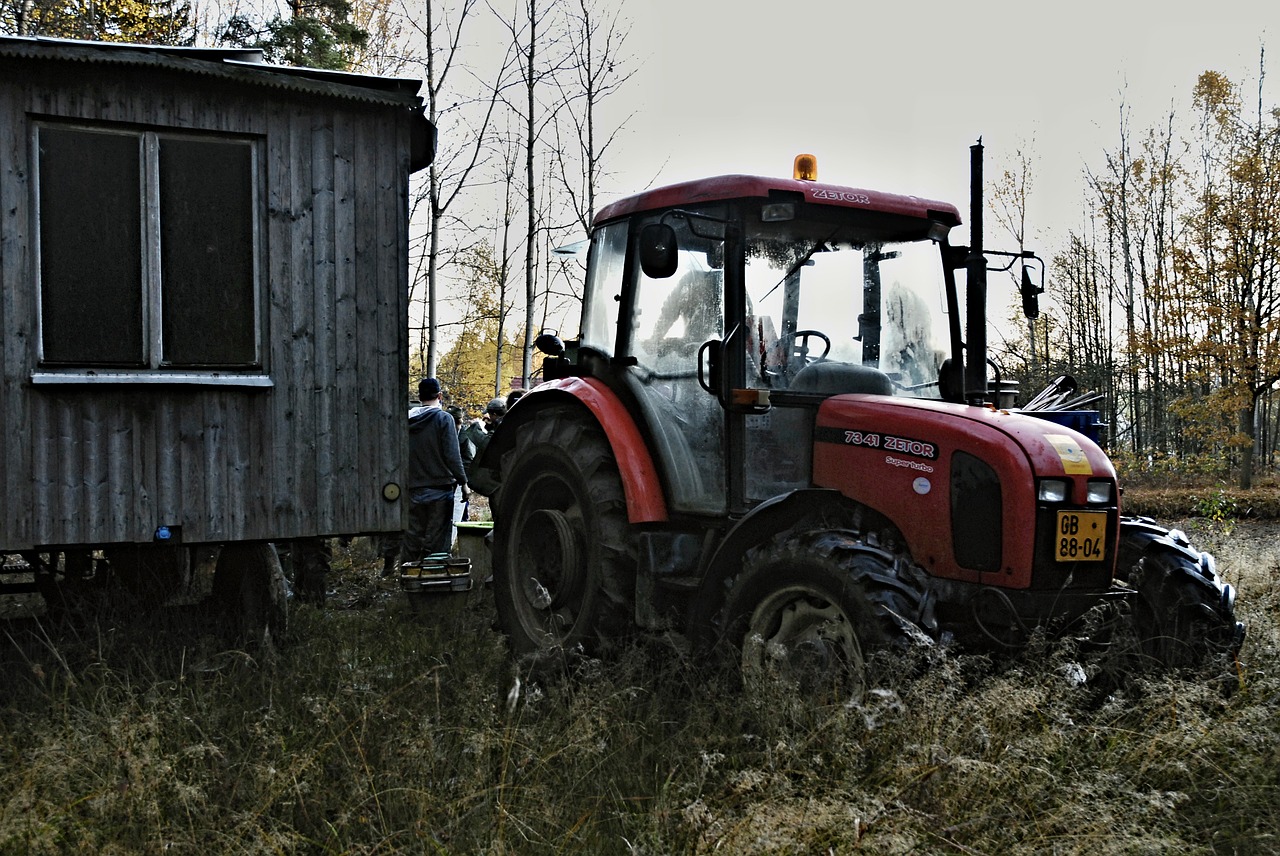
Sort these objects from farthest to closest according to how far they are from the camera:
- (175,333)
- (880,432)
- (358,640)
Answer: (358,640) → (175,333) → (880,432)

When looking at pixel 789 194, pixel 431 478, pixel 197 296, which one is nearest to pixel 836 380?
pixel 789 194

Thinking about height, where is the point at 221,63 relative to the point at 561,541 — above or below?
above

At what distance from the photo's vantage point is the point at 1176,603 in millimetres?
4453

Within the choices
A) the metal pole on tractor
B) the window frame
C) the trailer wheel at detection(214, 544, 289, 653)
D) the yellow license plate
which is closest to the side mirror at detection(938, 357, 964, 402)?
the metal pole on tractor

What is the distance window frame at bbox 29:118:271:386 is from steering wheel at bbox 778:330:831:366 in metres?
2.56

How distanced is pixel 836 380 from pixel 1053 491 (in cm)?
119

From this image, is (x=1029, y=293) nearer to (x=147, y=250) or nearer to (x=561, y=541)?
(x=561, y=541)

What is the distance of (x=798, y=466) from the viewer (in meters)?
5.04

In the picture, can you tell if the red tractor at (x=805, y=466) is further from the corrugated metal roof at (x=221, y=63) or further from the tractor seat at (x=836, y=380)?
the corrugated metal roof at (x=221, y=63)

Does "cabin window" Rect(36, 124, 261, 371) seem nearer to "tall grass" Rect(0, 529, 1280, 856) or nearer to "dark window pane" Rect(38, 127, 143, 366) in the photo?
"dark window pane" Rect(38, 127, 143, 366)

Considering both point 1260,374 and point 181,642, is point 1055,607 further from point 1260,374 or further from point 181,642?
point 1260,374

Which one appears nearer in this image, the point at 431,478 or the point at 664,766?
the point at 664,766

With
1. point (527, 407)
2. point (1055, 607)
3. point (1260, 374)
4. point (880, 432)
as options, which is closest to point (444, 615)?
point (527, 407)

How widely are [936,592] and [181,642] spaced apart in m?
3.67
